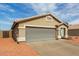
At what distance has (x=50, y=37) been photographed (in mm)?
17438

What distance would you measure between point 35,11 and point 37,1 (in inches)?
61.8

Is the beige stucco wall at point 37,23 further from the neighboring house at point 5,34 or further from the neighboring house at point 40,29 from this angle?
the neighboring house at point 5,34

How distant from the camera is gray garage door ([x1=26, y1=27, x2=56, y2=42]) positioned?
1592cm

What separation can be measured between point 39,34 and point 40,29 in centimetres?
59

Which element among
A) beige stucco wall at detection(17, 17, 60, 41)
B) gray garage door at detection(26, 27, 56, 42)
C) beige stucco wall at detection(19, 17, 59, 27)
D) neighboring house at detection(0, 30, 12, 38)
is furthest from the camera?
neighboring house at detection(0, 30, 12, 38)

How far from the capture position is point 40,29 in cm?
1678

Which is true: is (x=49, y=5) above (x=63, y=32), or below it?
above

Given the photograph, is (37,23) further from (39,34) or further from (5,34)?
(5,34)

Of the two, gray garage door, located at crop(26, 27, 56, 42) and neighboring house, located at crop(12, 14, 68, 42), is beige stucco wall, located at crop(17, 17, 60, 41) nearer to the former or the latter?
neighboring house, located at crop(12, 14, 68, 42)

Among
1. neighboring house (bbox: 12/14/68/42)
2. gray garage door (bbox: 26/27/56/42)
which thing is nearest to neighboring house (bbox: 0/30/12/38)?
neighboring house (bbox: 12/14/68/42)

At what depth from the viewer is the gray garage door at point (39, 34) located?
1592cm

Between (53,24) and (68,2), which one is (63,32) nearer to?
(53,24)

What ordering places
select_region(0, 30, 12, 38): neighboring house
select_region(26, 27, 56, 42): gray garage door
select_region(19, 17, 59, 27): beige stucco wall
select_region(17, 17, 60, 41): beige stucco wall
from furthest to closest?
1. select_region(0, 30, 12, 38): neighboring house
2. select_region(19, 17, 59, 27): beige stucco wall
3. select_region(26, 27, 56, 42): gray garage door
4. select_region(17, 17, 60, 41): beige stucco wall

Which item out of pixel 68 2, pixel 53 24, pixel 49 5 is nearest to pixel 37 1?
pixel 49 5
